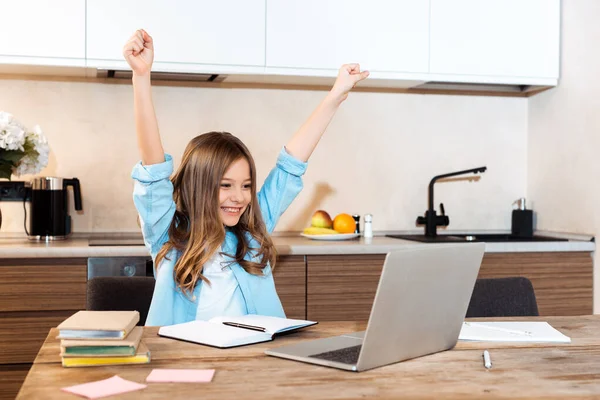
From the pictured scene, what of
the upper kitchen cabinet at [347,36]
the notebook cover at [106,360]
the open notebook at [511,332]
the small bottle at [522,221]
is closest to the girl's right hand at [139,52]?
the notebook cover at [106,360]

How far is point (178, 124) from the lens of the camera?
3.33 metres

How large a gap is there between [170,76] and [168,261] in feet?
4.60

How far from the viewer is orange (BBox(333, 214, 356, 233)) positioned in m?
3.24

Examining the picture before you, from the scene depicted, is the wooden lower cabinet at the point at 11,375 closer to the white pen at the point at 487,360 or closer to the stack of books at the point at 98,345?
the stack of books at the point at 98,345

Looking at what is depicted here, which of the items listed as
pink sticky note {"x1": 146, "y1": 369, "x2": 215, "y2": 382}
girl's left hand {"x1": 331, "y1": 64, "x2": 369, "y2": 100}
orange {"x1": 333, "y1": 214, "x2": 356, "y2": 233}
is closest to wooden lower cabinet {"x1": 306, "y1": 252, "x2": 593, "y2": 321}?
orange {"x1": 333, "y1": 214, "x2": 356, "y2": 233}

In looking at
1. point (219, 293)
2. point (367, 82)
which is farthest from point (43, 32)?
point (219, 293)

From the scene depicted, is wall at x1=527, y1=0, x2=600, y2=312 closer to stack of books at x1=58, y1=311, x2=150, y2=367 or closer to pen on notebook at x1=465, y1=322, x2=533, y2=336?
pen on notebook at x1=465, y1=322, x2=533, y2=336

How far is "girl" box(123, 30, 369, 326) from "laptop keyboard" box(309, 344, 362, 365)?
630 mm

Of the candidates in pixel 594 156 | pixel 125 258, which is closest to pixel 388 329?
pixel 125 258

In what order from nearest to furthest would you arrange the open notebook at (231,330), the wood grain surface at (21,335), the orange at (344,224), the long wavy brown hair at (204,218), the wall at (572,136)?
1. the open notebook at (231,330)
2. the long wavy brown hair at (204,218)
3. the wood grain surface at (21,335)
4. the wall at (572,136)
5. the orange at (344,224)

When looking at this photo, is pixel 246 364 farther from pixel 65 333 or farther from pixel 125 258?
pixel 125 258

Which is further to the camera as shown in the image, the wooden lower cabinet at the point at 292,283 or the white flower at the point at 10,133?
the wooden lower cabinet at the point at 292,283

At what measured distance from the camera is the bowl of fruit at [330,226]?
3.20m

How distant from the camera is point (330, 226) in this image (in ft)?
10.8
